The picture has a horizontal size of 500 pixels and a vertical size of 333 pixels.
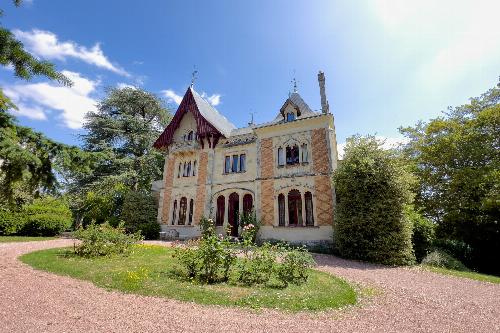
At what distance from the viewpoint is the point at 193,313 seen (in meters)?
5.02

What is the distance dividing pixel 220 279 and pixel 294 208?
10156 millimetres

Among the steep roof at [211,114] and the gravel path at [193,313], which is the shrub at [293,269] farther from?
the steep roof at [211,114]

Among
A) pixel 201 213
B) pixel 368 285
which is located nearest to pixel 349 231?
pixel 368 285

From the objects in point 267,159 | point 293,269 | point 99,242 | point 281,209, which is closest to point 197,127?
point 267,159

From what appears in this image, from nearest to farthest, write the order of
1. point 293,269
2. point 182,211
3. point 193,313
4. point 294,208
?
point 193,313 < point 293,269 < point 294,208 < point 182,211

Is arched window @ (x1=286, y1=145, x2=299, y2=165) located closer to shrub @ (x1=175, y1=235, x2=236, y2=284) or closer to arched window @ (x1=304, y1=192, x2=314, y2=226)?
arched window @ (x1=304, y1=192, x2=314, y2=226)

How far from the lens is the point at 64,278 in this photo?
7102mm

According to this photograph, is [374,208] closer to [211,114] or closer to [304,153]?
[304,153]

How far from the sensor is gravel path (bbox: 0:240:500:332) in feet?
14.4

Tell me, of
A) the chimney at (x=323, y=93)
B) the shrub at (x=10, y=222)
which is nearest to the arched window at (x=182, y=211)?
the shrub at (x=10, y=222)

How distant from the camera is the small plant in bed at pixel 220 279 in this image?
595 centimetres

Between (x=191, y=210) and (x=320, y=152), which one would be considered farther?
(x=191, y=210)

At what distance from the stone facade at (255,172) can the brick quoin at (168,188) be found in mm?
77

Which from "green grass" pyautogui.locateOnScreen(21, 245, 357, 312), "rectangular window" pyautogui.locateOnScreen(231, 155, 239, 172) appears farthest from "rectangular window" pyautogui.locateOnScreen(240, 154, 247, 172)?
"green grass" pyautogui.locateOnScreen(21, 245, 357, 312)
